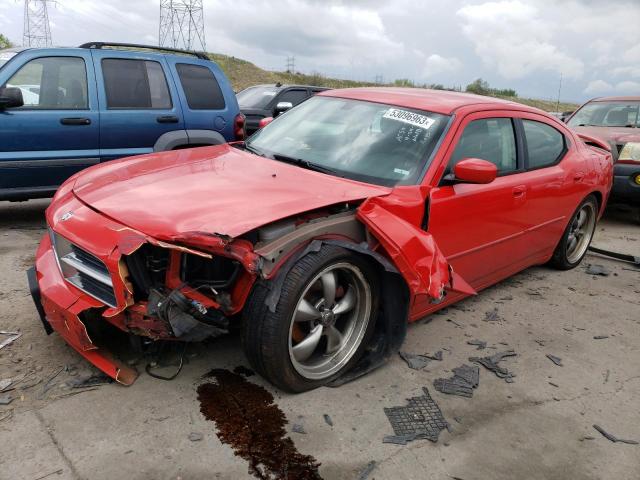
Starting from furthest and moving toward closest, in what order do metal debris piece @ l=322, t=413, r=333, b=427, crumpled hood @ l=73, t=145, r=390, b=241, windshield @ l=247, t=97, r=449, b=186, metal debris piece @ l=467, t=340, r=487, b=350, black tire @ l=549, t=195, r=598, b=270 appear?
1. black tire @ l=549, t=195, r=598, b=270
2. metal debris piece @ l=467, t=340, r=487, b=350
3. windshield @ l=247, t=97, r=449, b=186
4. metal debris piece @ l=322, t=413, r=333, b=427
5. crumpled hood @ l=73, t=145, r=390, b=241

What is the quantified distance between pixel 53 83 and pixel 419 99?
3858 mm

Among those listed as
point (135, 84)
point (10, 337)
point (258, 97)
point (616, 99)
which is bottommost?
point (10, 337)

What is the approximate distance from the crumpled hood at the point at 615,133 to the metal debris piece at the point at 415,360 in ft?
19.9

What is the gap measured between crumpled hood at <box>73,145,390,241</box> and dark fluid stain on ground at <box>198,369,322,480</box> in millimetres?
927

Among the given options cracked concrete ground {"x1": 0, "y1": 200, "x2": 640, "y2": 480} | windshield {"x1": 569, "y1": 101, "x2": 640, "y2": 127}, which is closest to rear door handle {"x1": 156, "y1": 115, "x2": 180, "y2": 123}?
cracked concrete ground {"x1": 0, "y1": 200, "x2": 640, "y2": 480}

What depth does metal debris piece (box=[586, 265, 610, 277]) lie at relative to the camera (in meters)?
5.47

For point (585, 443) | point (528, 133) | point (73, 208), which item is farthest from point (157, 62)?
point (585, 443)

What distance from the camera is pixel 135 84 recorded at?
19.6 feet

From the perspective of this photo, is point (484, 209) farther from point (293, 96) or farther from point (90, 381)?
point (293, 96)

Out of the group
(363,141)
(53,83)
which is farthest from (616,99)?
(53,83)

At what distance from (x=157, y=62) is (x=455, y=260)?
436 cm

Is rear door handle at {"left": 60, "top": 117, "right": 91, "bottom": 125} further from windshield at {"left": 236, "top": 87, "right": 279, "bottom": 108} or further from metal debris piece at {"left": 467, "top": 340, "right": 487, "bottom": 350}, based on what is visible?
windshield at {"left": 236, "top": 87, "right": 279, "bottom": 108}

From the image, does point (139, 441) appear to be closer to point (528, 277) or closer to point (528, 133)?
Result: point (528, 133)

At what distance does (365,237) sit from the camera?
3031 mm
